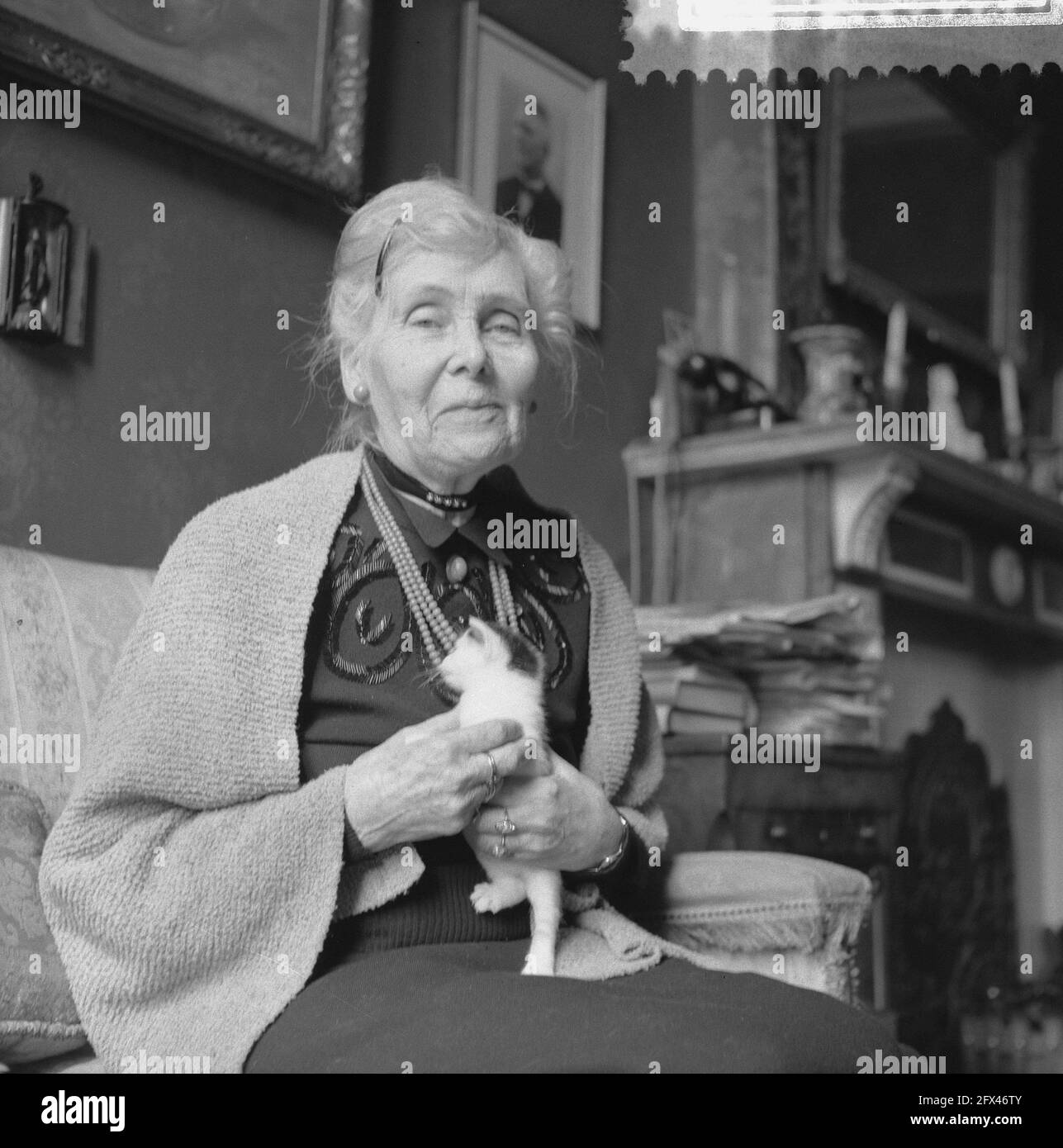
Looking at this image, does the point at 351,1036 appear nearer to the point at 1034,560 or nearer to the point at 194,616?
the point at 194,616

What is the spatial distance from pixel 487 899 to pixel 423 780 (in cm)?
17

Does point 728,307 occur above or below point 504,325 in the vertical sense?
above

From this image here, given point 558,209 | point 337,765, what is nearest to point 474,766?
point 337,765

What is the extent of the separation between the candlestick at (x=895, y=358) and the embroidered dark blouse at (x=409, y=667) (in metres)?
1.70

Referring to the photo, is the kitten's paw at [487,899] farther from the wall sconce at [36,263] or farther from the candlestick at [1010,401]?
the candlestick at [1010,401]

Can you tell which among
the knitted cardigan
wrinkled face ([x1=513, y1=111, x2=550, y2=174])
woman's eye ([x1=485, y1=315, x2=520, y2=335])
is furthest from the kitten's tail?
wrinkled face ([x1=513, y1=111, x2=550, y2=174])

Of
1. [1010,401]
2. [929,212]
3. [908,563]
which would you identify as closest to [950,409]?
[1010,401]

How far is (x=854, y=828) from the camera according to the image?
6.48 ft

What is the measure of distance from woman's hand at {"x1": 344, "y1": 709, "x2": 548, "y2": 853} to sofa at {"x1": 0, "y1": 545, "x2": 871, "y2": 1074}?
253 millimetres

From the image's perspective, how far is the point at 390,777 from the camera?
1010 mm

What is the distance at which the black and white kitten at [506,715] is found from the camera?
110 cm

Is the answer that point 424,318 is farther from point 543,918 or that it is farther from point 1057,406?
point 1057,406

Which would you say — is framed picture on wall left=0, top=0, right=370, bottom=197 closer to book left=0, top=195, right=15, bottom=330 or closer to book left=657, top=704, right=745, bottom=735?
book left=0, top=195, right=15, bottom=330

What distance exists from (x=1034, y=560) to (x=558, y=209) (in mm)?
1557
